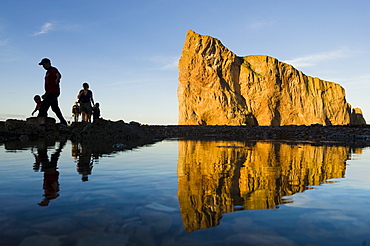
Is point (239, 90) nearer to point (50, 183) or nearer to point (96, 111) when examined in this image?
point (96, 111)

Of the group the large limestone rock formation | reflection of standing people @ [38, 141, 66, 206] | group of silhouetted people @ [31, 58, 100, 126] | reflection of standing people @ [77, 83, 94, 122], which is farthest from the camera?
the large limestone rock formation

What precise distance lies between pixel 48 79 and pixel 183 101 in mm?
58331

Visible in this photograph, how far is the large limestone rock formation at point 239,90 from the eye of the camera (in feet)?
227

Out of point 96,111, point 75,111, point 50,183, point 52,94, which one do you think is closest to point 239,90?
point 75,111

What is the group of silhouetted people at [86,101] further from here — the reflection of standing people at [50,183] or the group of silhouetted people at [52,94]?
the reflection of standing people at [50,183]

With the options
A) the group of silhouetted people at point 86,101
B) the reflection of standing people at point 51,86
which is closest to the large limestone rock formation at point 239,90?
the group of silhouetted people at point 86,101

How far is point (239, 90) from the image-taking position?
7794 centimetres

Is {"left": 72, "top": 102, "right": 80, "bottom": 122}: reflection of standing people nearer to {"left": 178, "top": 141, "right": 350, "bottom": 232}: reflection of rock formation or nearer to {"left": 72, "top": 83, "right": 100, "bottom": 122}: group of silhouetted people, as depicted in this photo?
{"left": 72, "top": 83, "right": 100, "bottom": 122}: group of silhouetted people

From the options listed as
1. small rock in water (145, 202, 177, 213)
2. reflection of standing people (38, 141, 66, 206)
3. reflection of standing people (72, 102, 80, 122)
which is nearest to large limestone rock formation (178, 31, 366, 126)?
reflection of standing people (72, 102, 80, 122)

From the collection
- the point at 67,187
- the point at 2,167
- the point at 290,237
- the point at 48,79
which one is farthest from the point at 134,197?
the point at 48,79

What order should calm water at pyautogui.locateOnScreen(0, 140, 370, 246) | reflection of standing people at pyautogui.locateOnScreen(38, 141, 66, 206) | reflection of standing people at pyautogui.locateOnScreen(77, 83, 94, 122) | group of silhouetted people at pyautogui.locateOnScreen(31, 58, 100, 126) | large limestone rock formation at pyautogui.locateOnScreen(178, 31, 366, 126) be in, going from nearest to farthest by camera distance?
calm water at pyautogui.locateOnScreen(0, 140, 370, 246) → reflection of standing people at pyautogui.locateOnScreen(38, 141, 66, 206) → group of silhouetted people at pyautogui.locateOnScreen(31, 58, 100, 126) → reflection of standing people at pyautogui.locateOnScreen(77, 83, 94, 122) → large limestone rock formation at pyautogui.locateOnScreen(178, 31, 366, 126)

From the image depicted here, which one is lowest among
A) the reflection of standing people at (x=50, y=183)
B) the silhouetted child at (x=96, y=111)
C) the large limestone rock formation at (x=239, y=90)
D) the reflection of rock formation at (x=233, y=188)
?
the reflection of rock formation at (x=233, y=188)

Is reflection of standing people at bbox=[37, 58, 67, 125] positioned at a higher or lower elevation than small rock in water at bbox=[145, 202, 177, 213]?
higher

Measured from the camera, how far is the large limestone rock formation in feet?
227
